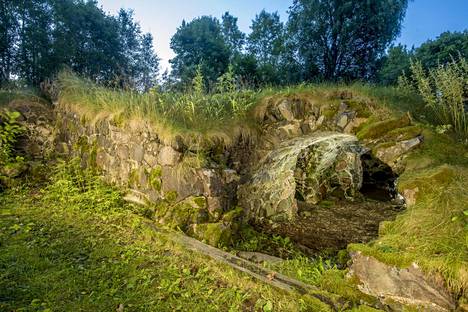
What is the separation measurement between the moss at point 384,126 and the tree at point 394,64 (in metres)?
7.23

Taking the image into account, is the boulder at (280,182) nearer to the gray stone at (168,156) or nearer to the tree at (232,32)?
the gray stone at (168,156)

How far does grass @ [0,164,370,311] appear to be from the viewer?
256 cm

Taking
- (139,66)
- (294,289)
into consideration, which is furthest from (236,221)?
(139,66)

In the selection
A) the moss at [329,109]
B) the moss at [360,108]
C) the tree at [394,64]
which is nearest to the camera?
the moss at [360,108]

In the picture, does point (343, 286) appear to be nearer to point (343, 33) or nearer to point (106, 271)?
point (106, 271)

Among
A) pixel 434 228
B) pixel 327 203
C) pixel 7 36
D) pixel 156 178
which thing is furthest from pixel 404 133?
pixel 7 36

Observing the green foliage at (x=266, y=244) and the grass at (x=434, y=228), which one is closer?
the grass at (x=434, y=228)

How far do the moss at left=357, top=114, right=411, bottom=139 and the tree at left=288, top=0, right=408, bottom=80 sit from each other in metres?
7.96

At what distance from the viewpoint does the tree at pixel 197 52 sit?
14.1m

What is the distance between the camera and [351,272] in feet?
9.52

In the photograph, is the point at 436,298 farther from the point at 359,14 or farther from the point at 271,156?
the point at 359,14

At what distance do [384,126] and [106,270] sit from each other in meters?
4.23

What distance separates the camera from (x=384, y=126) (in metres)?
4.33

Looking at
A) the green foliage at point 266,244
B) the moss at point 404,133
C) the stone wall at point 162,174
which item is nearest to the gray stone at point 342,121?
the moss at point 404,133
